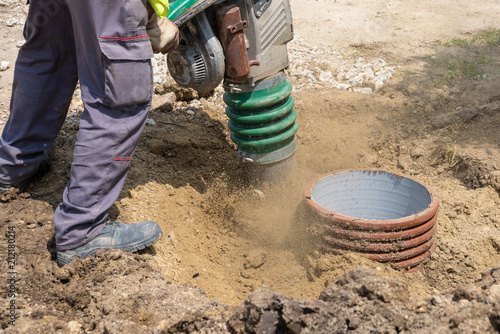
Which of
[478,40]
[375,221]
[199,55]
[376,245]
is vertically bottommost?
[478,40]

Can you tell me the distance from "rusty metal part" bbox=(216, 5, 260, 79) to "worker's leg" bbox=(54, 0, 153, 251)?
2.02 ft

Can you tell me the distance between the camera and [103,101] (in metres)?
2.32

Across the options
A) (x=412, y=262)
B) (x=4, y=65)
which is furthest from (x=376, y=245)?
(x=4, y=65)

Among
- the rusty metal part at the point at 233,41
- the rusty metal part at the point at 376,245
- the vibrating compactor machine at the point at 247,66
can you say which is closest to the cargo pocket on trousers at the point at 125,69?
the vibrating compactor machine at the point at 247,66

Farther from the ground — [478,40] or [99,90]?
[99,90]

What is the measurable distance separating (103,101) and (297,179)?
1623 millimetres

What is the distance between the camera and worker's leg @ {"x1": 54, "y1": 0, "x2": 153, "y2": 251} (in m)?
2.23

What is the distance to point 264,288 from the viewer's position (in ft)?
6.15

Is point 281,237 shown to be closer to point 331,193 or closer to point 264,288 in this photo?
point 331,193

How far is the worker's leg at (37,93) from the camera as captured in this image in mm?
2631

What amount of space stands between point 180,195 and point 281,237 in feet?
2.48

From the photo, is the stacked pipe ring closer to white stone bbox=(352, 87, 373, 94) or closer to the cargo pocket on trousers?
the cargo pocket on trousers

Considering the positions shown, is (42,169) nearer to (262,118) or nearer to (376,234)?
(262,118)

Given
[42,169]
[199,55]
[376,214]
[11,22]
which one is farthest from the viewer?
[11,22]
